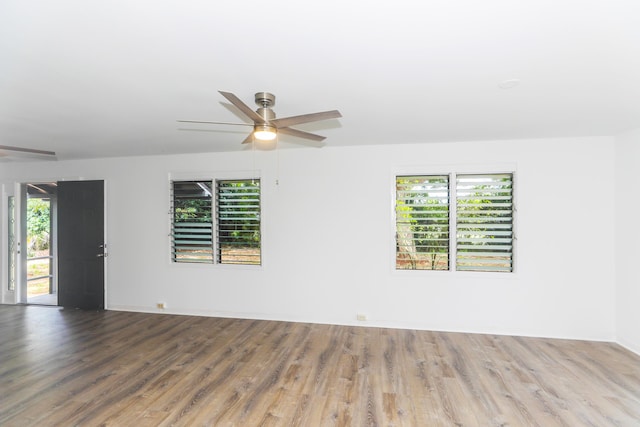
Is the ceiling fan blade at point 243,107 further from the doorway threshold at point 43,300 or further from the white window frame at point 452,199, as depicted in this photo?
the doorway threshold at point 43,300

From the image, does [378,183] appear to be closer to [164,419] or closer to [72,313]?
[164,419]

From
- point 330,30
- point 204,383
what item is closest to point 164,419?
point 204,383

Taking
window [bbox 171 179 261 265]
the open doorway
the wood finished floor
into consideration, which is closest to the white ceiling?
window [bbox 171 179 261 265]

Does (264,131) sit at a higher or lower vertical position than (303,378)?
higher

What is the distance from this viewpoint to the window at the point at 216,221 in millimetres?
4504

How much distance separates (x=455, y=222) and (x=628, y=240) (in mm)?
1877

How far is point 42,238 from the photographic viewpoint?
236 inches

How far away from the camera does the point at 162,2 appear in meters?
1.36

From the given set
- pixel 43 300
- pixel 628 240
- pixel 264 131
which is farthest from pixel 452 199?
pixel 43 300

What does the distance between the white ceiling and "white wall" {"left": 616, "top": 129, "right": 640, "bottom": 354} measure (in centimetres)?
47

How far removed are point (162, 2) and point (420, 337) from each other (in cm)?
408

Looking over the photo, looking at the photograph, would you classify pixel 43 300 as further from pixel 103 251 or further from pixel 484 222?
pixel 484 222

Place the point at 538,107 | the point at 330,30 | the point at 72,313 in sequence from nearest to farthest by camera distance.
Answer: the point at 330,30 → the point at 538,107 → the point at 72,313

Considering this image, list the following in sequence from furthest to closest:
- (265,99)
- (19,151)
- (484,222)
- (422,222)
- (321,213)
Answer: (321,213)
(422,222)
(484,222)
(19,151)
(265,99)
